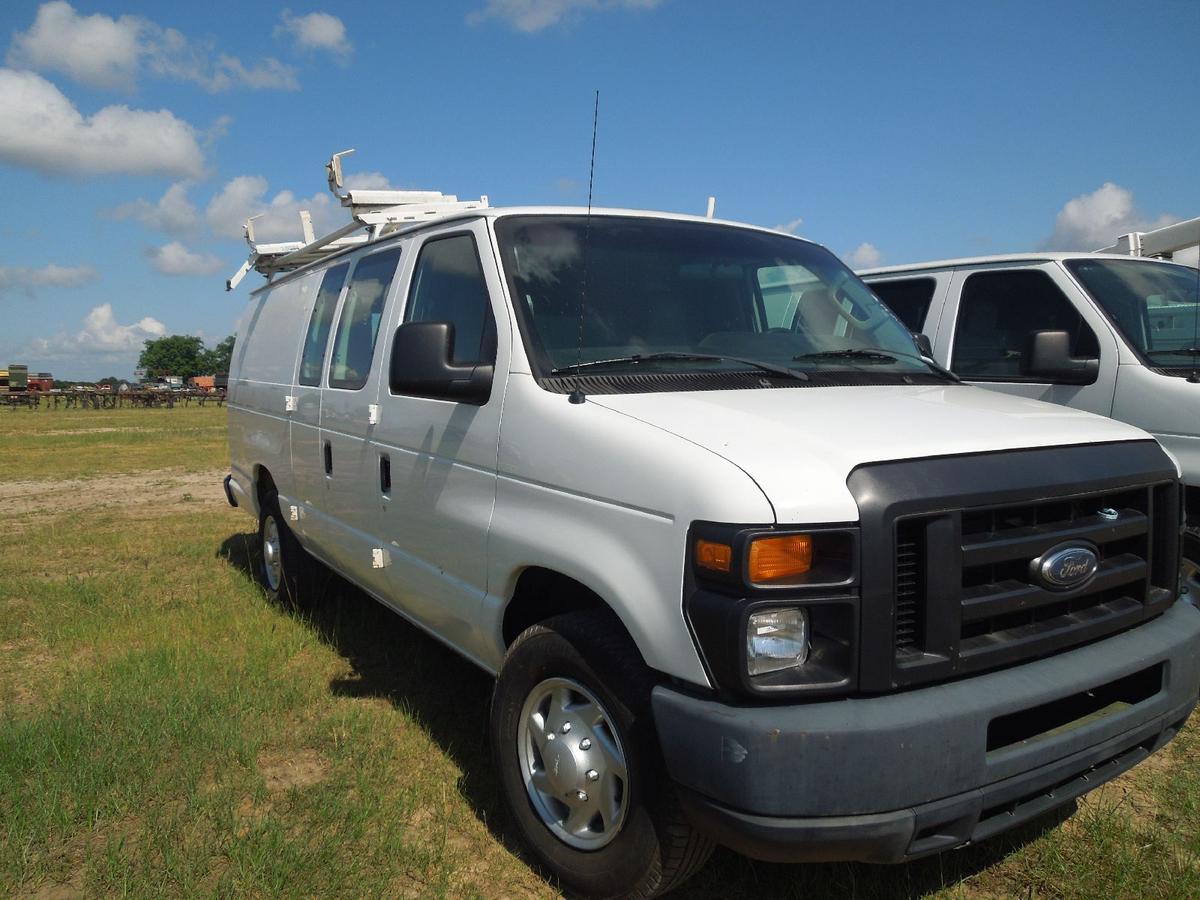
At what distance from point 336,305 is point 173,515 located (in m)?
6.12

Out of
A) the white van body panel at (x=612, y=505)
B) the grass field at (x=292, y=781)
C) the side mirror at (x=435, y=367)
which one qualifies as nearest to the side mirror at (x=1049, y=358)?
the grass field at (x=292, y=781)

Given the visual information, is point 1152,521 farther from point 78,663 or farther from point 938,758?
point 78,663

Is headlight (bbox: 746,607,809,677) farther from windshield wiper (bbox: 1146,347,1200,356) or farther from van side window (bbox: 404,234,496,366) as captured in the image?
windshield wiper (bbox: 1146,347,1200,356)

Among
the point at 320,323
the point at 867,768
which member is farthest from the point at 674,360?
the point at 320,323

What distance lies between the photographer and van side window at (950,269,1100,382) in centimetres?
504

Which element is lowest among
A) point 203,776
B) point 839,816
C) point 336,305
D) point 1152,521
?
point 203,776

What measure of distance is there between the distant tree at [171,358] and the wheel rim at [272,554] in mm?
142385

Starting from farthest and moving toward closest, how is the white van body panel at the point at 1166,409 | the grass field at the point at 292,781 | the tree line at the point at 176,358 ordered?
the tree line at the point at 176,358
the white van body panel at the point at 1166,409
the grass field at the point at 292,781

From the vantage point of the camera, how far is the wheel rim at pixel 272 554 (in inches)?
228

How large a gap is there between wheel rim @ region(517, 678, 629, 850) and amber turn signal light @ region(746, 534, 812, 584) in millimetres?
674

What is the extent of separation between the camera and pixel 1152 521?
106 inches

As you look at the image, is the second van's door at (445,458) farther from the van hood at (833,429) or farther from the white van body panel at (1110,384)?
the white van body panel at (1110,384)

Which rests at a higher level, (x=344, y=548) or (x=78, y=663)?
(x=344, y=548)

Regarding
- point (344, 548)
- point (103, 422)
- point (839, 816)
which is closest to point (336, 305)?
point (344, 548)
